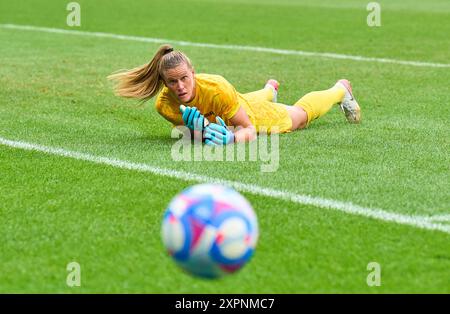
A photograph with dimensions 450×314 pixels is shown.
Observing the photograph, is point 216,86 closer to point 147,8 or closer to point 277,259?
point 277,259

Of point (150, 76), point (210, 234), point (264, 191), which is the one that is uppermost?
point (210, 234)

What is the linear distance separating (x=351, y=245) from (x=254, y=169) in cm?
195

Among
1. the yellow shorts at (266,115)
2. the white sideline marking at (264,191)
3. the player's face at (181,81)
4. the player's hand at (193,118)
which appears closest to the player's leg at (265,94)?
the yellow shorts at (266,115)

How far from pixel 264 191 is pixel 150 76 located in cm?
212

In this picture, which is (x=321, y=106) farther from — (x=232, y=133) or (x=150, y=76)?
(x=150, y=76)

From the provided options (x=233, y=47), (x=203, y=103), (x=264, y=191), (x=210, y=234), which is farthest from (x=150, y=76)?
(x=233, y=47)

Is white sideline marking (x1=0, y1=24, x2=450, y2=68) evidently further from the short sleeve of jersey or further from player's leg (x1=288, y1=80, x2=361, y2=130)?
the short sleeve of jersey

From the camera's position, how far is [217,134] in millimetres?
8219

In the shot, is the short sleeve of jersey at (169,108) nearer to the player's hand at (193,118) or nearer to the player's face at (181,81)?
the player's face at (181,81)

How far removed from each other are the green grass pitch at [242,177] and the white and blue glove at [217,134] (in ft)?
1.39

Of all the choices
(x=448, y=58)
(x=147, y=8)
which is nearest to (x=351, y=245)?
(x=448, y=58)

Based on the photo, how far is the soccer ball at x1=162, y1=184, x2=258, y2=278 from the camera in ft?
15.7

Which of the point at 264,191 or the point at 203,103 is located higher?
the point at 203,103

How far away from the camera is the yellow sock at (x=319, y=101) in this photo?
934 centimetres
